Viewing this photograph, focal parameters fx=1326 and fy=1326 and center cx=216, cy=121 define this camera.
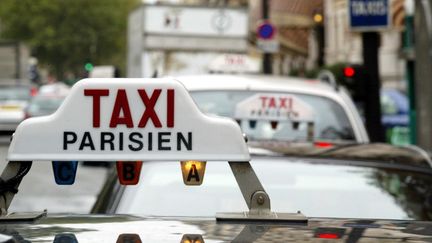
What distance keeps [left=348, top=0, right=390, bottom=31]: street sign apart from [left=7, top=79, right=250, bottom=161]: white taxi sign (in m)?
12.9

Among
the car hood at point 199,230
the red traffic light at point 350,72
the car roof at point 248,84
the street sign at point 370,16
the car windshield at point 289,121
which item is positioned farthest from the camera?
the street sign at point 370,16

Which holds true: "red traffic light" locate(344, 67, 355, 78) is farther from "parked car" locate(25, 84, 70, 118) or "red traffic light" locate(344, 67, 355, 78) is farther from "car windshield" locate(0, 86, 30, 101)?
"car windshield" locate(0, 86, 30, 101)

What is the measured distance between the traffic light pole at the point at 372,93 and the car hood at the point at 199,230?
492 inches

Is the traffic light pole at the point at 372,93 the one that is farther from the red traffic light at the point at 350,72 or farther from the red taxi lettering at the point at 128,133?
the red taxi lettering at the point at 128,133

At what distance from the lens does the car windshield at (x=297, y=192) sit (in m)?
5.27

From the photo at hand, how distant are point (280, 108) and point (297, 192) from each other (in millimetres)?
3763

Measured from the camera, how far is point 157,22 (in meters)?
30.4

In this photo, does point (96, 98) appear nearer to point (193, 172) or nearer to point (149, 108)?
point (149, 108)

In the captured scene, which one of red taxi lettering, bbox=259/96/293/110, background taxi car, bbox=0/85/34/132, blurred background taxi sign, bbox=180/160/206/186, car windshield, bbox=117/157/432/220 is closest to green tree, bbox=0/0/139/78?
background taxi car, bbox=0/85/34/132

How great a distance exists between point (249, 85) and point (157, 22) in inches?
828

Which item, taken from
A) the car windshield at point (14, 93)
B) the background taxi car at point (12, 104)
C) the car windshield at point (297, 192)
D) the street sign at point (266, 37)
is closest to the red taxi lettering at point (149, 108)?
the car windshield at point (297, 192)

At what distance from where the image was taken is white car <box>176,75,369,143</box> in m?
8.99

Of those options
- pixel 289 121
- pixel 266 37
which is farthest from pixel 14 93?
pixel 289 121

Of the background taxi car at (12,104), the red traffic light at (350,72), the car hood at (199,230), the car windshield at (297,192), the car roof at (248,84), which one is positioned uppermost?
the car hood at (199,230)
